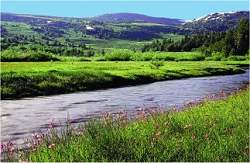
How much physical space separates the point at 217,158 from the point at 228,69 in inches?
3285

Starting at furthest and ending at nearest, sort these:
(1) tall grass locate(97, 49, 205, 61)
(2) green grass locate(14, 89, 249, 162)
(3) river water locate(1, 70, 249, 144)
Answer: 1. (1) tall grass locate(97, 49, 205, 61)
2. (3) river water locate(1, 70, 249, 144)
3. (2) green grass locate(14, 89, 249, 162)

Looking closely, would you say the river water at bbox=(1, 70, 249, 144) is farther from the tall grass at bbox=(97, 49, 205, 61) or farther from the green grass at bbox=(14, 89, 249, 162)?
the tall grass at bbox=(97, 49, 205, 61)

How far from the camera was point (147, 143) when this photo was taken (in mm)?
12555

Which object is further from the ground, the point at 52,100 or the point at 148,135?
the point at 148,135

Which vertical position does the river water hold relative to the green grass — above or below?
below

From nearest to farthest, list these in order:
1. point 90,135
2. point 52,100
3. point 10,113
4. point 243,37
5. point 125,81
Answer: point 90,135, point 10,113, point 52,100, point 125,81, point 243,37

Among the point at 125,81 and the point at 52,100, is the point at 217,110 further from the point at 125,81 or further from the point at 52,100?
the point at 125,81

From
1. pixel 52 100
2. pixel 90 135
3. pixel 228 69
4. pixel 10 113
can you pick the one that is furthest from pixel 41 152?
pixel 228 69

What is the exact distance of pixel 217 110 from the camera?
1956 centimetres

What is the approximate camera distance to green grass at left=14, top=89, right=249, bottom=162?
38.9 feet

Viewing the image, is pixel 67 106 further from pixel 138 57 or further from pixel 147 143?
pixel 138 57

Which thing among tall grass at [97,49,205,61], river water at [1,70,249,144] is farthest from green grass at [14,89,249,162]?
tall grass at [97,49,205,61]

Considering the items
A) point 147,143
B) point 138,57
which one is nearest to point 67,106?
point 147,143

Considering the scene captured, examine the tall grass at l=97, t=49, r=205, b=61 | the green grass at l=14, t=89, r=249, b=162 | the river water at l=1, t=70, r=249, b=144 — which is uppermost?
the green grass at l=14, t=89, r=249, b=162
